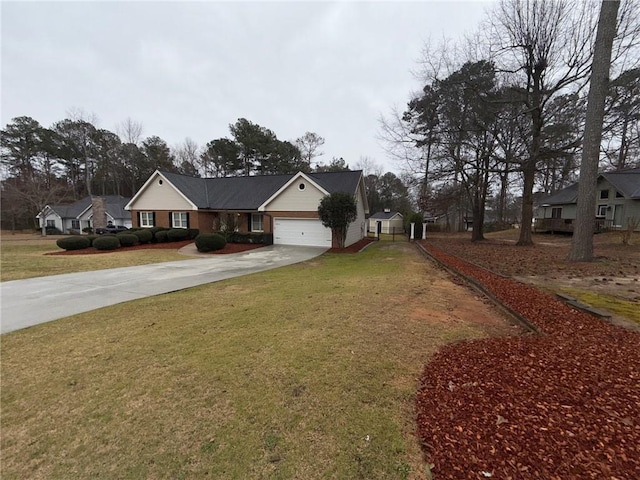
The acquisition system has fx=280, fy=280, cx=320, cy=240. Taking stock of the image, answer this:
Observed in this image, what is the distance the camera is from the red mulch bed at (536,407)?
193cm

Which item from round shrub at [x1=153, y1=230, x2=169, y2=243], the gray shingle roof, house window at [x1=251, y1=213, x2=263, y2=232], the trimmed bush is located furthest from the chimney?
the gray shingle roof

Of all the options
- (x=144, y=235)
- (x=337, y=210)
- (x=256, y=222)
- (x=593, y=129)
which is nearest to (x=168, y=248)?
(x=144, y=235)

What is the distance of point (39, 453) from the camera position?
2.45 metres

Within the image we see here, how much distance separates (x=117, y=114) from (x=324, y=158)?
29.0 metres

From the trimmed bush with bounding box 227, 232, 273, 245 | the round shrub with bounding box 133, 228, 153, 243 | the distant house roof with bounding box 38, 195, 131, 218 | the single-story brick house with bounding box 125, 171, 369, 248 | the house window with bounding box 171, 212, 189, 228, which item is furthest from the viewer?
the distant house roof with bounding box 38, 195, 131, 218

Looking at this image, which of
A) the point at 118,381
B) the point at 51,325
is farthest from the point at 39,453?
the point at 51,325

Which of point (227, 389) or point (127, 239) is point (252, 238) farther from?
point (227, 389)

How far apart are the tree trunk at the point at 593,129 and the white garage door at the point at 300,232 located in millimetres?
13005

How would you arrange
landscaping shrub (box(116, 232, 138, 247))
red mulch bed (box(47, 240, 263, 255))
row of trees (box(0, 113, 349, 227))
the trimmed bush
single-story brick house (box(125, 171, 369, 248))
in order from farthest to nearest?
row of trees (box(0, 113, 349, 227)) → the trimmed bush → single-story brick house (box(125, 171, 369, 248)) → landscaping shrub (box(116, 232, 138, 247)) → red mulch bed (box(47, 240, 263, 255))

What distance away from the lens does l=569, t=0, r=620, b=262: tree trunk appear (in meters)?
9.16

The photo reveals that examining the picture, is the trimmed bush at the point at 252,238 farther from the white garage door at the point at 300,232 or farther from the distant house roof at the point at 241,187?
the distant house roof at the point at 241,187

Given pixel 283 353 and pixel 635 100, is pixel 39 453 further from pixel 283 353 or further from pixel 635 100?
pixel 635 100

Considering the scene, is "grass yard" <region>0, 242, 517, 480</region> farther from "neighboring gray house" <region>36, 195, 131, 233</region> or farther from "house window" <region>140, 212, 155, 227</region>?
"neighboring gray house" <region>36, 195, 131, 233</region>

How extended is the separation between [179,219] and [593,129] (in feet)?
83.9
